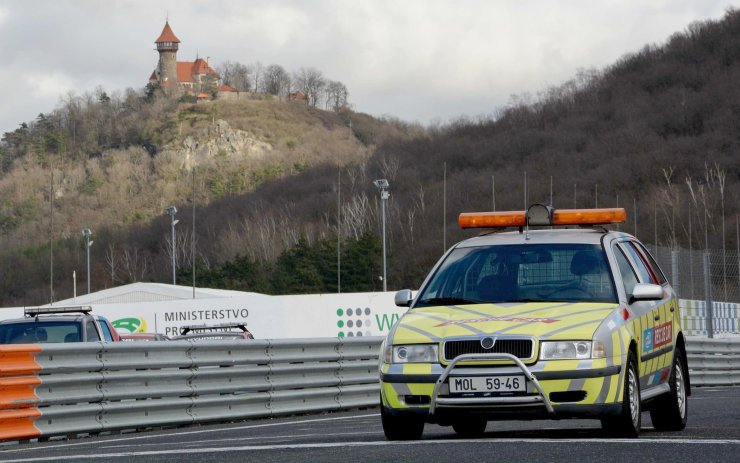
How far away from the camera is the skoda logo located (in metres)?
9.08

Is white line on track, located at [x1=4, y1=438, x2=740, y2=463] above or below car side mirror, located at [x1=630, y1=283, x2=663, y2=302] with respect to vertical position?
below


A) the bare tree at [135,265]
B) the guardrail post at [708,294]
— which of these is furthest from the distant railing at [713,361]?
the bare tree at [135,265]

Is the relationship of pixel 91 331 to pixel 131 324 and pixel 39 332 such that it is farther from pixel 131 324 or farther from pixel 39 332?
pixel 131 324

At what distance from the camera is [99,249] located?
146m

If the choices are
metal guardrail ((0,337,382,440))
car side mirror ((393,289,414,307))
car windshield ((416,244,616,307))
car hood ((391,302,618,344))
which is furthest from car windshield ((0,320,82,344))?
car hood ((391,302,618,344))

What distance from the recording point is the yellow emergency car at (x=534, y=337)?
9086 mm

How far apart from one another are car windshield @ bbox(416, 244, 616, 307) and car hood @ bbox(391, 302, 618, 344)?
23 cm

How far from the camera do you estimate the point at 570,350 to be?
916 cm

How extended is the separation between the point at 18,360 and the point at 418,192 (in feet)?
386

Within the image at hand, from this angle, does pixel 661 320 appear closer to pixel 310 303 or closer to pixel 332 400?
pixel 332 400

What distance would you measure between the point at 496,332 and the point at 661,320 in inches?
95.4

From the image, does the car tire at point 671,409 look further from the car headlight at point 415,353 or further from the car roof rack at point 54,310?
the car roof rack at point 54,310

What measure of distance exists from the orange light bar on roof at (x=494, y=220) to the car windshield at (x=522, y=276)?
0.39 meters

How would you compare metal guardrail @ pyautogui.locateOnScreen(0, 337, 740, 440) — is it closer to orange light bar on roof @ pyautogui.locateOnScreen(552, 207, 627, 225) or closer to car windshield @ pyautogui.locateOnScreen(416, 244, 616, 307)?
car windshield @ pyautogui.locateOnScreen(416, 244, 616, 307)
